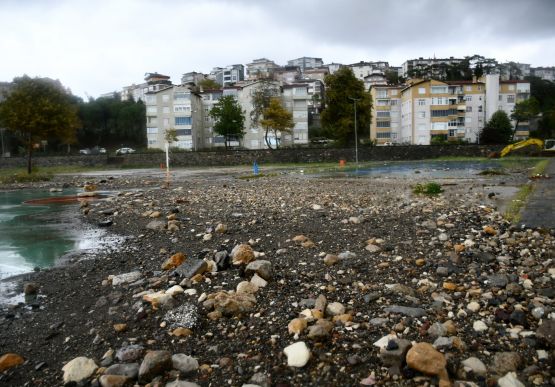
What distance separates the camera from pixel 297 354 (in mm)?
3539

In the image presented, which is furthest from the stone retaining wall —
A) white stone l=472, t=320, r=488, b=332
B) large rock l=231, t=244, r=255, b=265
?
white stone l=472, t=320, r=488, b=332

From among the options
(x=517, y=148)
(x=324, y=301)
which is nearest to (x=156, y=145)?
(x=517, y=148)

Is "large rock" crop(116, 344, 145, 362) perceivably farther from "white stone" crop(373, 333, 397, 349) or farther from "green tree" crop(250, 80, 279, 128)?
"green tree" crop(250, 80, 279, 128)

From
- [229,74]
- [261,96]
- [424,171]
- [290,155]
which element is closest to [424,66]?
[229,74]

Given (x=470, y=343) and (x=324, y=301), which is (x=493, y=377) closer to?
(x=470, y=343)

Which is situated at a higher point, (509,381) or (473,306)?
(473,306)

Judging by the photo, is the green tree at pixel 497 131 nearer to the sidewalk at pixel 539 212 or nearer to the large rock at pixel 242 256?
the sidewalk at pixel 539 212

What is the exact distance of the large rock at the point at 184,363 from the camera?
3506 millimetres

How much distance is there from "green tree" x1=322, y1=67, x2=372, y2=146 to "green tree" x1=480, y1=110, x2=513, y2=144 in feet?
104

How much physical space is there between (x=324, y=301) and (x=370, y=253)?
2.06 metres

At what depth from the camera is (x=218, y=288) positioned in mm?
5227

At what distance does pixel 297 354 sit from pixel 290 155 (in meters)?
56.8

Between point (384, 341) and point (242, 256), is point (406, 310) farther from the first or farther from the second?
point (242, 256)

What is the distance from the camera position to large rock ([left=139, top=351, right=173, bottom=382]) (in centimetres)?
342
